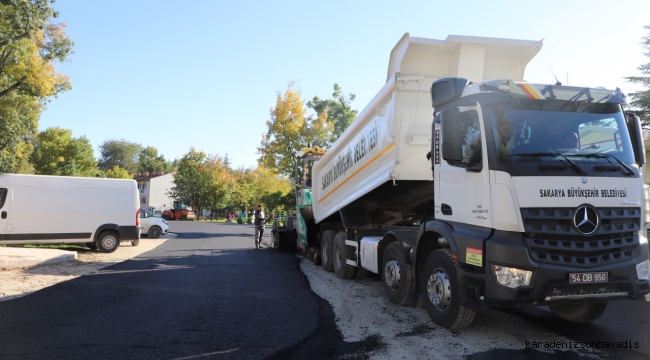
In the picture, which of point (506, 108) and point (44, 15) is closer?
point (506, 108)

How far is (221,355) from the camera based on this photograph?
4.57 metres

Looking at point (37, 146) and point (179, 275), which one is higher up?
point (37, 146)

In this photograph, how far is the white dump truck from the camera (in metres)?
4.59

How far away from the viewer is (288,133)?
29219 millimetres

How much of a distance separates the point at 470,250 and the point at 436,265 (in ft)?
2.40

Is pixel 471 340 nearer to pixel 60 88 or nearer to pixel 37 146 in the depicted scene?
pixel 60 88

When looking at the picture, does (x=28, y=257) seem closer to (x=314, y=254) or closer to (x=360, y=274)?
(x=314, y=254)

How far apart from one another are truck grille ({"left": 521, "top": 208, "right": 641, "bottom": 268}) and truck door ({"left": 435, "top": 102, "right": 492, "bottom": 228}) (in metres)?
0.44

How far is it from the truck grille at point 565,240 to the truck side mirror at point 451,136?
0.96 m

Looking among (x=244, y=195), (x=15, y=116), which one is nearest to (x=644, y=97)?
(x=15, y=116)

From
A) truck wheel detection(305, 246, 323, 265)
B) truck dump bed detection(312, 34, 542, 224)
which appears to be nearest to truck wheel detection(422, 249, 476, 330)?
truck dump bed detection(312, 34, 542, 224)

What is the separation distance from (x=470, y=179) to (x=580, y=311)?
2.36m

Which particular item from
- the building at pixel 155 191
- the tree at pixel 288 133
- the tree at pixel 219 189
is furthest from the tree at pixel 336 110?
the building at pixel 155 191

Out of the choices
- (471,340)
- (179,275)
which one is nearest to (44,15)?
→ (179,275)
